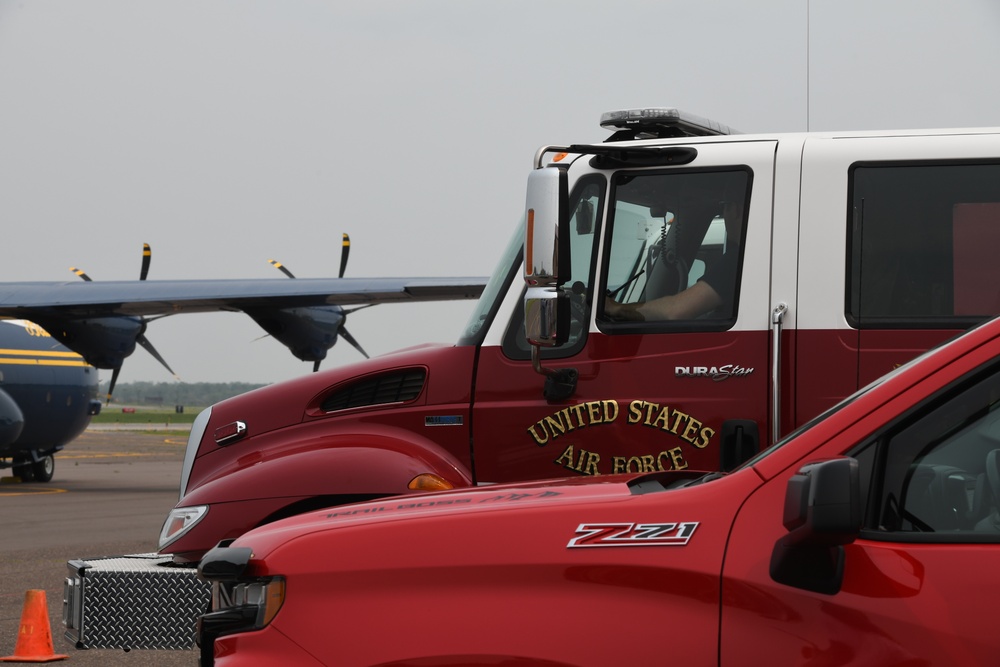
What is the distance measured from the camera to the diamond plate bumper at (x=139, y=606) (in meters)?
5.29

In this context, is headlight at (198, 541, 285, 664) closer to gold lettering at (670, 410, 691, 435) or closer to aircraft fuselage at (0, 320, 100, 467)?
gold lettering at (670, 410, 691, 435)

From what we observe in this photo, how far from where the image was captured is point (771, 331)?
5.18 m

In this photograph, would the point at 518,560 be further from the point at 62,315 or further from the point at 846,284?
the point at 62,315

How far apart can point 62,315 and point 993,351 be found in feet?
73.8

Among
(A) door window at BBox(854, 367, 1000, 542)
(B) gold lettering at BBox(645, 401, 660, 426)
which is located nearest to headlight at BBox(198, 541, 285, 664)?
(A) door window at BBox(854, 367, 1000, 542)

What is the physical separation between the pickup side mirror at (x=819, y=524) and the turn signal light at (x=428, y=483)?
9.52ft

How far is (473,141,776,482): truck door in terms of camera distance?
5258 millimetres

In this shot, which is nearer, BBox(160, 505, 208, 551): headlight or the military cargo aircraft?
BBox(160, 505, 208, 551): headlight

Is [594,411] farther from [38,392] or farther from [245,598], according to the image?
[38,392]

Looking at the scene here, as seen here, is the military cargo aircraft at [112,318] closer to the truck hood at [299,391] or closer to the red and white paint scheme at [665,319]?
the truck hood at [299,391]

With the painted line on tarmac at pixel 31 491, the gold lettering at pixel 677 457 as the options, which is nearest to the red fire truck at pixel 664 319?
the gold lettering at pixel 677 457

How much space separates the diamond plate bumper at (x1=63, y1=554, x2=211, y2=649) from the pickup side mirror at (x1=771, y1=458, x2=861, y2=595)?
3.39 meters

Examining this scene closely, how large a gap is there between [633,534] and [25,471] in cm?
2750

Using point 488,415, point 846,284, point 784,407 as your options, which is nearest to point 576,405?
point 488,415
